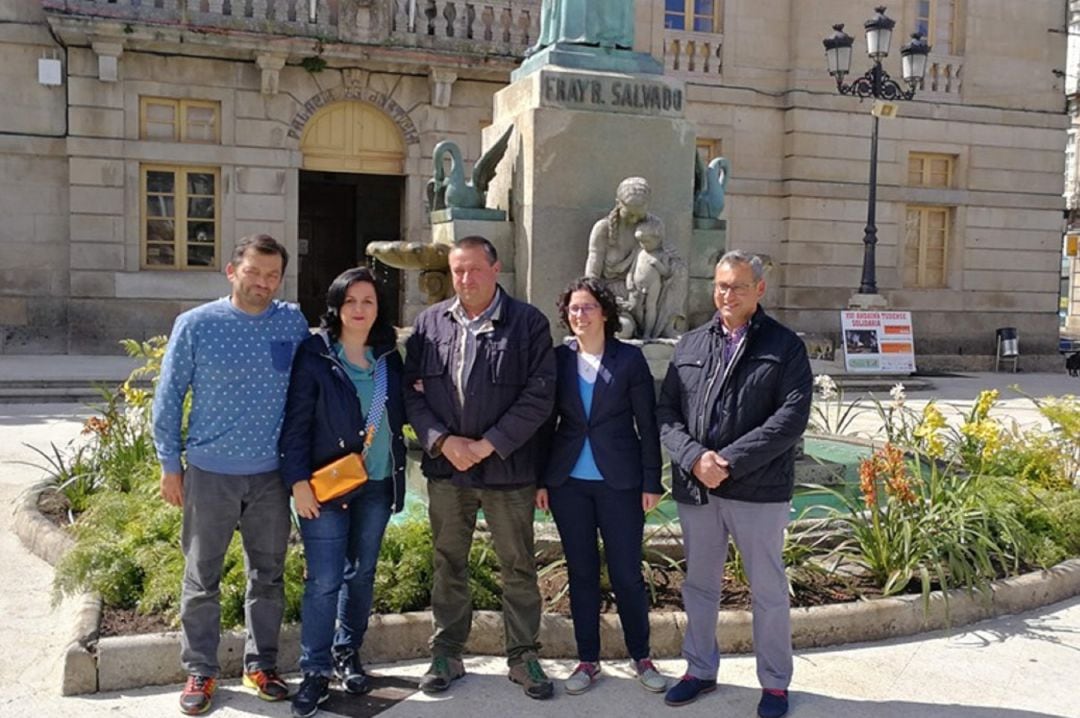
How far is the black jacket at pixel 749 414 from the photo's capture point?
399 centimetres

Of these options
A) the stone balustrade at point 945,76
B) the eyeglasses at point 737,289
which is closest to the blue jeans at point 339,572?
the eyeglasses at point 737,289

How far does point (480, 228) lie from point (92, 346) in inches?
511

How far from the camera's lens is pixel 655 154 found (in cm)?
748

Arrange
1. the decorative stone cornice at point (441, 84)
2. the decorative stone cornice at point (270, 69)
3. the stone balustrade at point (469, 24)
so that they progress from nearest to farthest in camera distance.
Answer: the decorative stone cornice at point (270, 69)
the stone balustrade at point (469, 24)
the decorative stone cornice at point (441, 84)

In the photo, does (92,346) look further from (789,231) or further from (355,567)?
(355,567)

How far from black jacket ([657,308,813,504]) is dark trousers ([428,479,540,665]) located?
66 cm

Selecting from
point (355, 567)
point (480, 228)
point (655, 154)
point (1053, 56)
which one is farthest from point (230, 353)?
point (1053, 56)

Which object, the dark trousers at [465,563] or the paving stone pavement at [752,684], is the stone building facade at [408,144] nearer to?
the paving stone pavement at [752,684]

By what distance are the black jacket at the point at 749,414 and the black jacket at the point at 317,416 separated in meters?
1.24

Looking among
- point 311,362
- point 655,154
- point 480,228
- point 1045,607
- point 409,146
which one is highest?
point 409,146

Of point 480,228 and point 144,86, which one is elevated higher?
point 144,86

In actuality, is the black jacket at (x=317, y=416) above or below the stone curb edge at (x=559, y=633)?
above

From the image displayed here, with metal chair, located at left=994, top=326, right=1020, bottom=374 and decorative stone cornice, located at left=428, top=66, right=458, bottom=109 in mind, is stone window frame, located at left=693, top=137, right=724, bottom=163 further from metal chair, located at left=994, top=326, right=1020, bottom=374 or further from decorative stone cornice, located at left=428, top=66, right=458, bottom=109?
metal chair, located at left=994, top=326, right=1020, bottom=374

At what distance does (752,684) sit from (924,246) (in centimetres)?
2020
